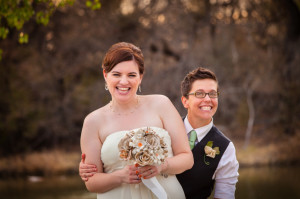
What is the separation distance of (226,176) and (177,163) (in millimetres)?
691

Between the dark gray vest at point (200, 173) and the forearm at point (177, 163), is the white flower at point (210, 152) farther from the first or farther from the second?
the forearm at point (177, 163)

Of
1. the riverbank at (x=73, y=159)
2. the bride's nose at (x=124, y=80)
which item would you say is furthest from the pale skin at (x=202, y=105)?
the riverbank at (x=73, y=159)

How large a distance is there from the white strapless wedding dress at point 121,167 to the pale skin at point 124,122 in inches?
2.6

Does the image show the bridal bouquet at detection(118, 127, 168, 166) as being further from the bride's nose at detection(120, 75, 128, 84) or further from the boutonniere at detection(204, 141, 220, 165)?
the boutonniere at detection(204, 141, 220, 165)

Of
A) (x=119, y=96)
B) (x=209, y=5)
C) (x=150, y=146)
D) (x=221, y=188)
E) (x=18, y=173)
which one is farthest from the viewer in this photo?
(x=209, y=5)

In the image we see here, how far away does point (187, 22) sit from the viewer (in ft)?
62.0

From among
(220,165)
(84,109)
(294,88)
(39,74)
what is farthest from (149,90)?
(220,165)

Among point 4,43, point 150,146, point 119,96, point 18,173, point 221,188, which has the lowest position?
point 221,188

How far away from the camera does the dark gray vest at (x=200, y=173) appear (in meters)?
3.80

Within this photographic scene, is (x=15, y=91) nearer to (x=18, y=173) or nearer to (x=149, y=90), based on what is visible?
(x=18, y=173)

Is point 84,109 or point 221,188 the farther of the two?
point 84,109

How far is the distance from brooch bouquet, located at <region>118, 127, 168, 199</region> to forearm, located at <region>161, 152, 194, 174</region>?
0.24 metres

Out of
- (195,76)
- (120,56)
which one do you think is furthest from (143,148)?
(195,76)

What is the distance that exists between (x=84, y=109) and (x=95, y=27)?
12.6ft
